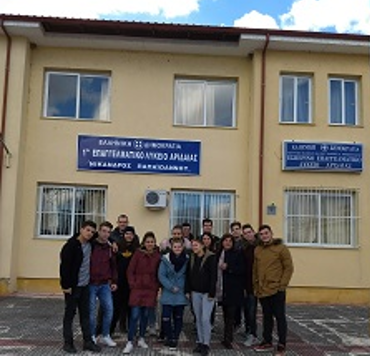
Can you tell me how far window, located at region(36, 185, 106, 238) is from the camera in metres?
12.4

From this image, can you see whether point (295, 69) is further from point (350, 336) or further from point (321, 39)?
point (350, 336)

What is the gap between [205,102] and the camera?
1304 centimetres

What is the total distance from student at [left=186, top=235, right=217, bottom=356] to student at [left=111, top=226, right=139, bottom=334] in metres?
1.02

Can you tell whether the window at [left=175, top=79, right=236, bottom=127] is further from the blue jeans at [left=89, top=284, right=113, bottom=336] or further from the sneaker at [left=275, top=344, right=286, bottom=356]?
the sneaker at [left=275, top=344, right=286, bottom=356]

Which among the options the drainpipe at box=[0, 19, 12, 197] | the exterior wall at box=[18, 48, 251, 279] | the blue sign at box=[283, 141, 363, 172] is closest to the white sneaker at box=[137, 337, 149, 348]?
the exterior wall at box=[18, 48, 251, 279]

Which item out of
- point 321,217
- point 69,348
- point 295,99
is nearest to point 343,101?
point 295,99

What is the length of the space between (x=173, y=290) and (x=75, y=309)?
4.43ft

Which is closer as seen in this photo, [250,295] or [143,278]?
[143,278]

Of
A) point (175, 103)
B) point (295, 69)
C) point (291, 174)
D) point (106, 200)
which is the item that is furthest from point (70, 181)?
point (295, 69)

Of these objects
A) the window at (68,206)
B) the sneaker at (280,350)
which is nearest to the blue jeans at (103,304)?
the sneaker at (280,350)

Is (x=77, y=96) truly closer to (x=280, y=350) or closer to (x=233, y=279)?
(x=233, y=279)

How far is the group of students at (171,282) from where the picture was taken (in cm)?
698

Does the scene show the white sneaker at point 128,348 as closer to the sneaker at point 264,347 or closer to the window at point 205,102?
the sneaker at point 264,347

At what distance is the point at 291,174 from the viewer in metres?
12.4
